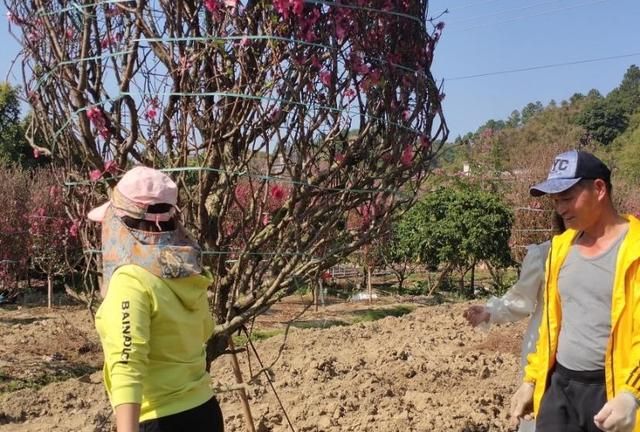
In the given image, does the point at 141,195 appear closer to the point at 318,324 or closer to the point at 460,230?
the point at 318,324

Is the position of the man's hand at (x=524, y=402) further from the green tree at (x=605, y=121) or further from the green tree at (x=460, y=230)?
the green tree at (x=605, y=121)

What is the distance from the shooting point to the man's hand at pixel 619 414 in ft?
8.05

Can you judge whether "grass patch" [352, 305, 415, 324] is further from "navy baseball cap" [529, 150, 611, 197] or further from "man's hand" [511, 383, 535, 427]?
"navy baseball cap" [529, 150, 611, 197]

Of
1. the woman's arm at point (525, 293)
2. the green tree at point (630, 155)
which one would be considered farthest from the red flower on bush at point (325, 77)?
the green tree at point (630, 155)

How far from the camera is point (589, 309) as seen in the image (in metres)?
2.75

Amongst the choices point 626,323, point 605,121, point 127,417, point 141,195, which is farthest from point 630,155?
point 127,417

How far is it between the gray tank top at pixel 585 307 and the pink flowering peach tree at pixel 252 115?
82cm

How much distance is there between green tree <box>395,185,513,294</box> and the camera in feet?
58.0

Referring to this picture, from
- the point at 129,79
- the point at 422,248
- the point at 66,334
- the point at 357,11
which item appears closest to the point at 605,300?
the point at 357,11

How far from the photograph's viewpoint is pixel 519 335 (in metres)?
9.63

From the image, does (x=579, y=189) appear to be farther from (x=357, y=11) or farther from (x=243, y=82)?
(x=243, y=82)

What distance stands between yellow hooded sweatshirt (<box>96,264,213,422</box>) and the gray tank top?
1438 millimetres

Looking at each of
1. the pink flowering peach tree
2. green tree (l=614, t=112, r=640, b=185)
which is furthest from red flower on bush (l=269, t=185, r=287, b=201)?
green tree (l=614, t=112, r=640, b=185)

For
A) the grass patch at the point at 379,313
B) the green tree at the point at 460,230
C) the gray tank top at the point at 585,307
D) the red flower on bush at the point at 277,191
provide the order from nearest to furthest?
the gray tank top at the point at 585,307 < the red flower on bush at the point at 277,191 < the grass patch at the point at 379,313 < the green tree at the point at 460,230
